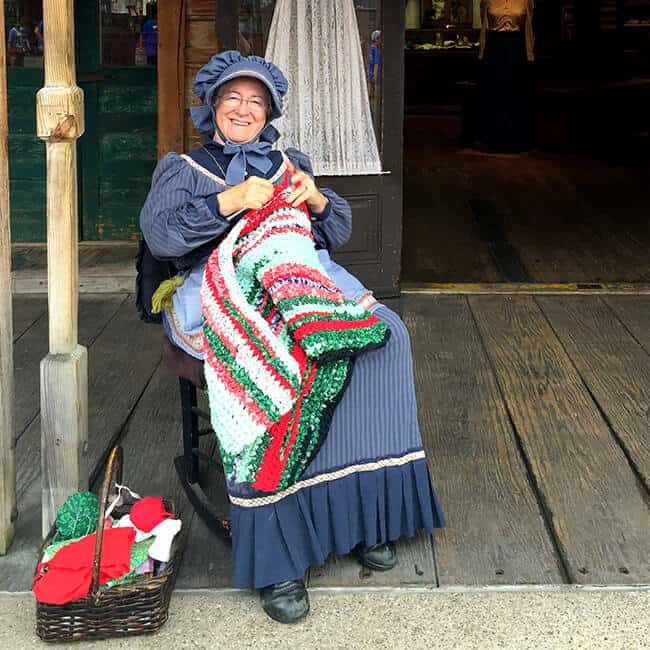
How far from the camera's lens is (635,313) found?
5.24m

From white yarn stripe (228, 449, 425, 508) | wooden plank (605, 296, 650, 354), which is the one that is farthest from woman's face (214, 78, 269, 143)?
wooden plank (605, 296, 650, 354)

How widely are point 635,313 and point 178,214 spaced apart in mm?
2928

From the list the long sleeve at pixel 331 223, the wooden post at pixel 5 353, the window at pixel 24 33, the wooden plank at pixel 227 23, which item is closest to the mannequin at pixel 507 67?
the window at pixel 24 33

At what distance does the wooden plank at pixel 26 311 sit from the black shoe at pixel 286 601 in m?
2.44

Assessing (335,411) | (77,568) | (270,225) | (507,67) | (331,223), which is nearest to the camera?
(77,568)

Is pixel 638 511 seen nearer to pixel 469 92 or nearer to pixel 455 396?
pixel 455 396

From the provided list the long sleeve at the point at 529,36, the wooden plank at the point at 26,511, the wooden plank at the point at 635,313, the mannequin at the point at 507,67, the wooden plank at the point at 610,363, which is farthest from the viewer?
the mannequin at the point at 507,67

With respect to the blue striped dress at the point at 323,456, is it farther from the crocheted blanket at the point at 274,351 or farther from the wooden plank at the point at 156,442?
the wooden plank at the point at 156,442

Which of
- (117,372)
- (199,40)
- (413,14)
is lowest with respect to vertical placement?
(117,372)

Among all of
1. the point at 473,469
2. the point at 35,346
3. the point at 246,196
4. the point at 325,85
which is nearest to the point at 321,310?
the point at 246,196

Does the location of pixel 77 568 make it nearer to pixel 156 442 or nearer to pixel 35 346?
pixel 156 442

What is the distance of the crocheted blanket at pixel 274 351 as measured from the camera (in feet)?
8.93

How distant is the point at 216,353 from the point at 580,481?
4.34 feet

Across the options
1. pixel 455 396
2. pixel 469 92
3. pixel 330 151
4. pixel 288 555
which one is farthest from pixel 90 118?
pixel 469 92
